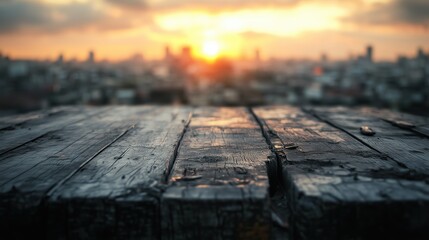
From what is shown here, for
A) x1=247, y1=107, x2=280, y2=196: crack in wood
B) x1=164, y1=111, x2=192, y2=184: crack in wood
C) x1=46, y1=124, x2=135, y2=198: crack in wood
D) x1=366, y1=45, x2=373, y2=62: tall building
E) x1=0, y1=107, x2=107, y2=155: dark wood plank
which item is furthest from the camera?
x1=366, y1=45, x2=373, y2=62: tall building

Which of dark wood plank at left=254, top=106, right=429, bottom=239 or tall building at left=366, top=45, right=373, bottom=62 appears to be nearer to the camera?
dark wood plank at left=254, top=106, right=429, bottom=239

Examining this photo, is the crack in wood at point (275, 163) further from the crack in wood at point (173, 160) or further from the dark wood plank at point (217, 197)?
the crack in wood at point (173, 160)

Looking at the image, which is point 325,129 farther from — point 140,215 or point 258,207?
point 140,215

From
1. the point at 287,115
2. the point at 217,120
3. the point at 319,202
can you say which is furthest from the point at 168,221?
the point at 287,115

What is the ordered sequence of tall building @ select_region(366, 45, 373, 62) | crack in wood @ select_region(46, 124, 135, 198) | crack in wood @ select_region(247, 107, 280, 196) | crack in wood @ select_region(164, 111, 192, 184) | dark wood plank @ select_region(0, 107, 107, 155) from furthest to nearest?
tall building @ select_region(366, 45, 373, 62)
dark wood plank @ select_region(0, 107, 107, 155)
crack in wood @ select_region(247, 107, 280, 196)
crack in wood @ select_region(164, 111, 192, 184)
crack in wood @ select_region(46, 124, 135, 198)

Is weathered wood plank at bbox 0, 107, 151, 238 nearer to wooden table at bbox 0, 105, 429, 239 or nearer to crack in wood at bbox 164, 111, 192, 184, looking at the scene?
wooden table at bbox 0, 105, 429, 239

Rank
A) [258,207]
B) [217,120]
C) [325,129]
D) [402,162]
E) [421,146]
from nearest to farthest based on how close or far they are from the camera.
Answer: [258,207]
[402,162]
[421,146]
[325,129]
[217,120]

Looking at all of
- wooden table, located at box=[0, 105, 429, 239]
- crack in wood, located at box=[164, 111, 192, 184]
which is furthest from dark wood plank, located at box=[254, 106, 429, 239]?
crack in wood, located at box=[164, 111, 192, 184]
